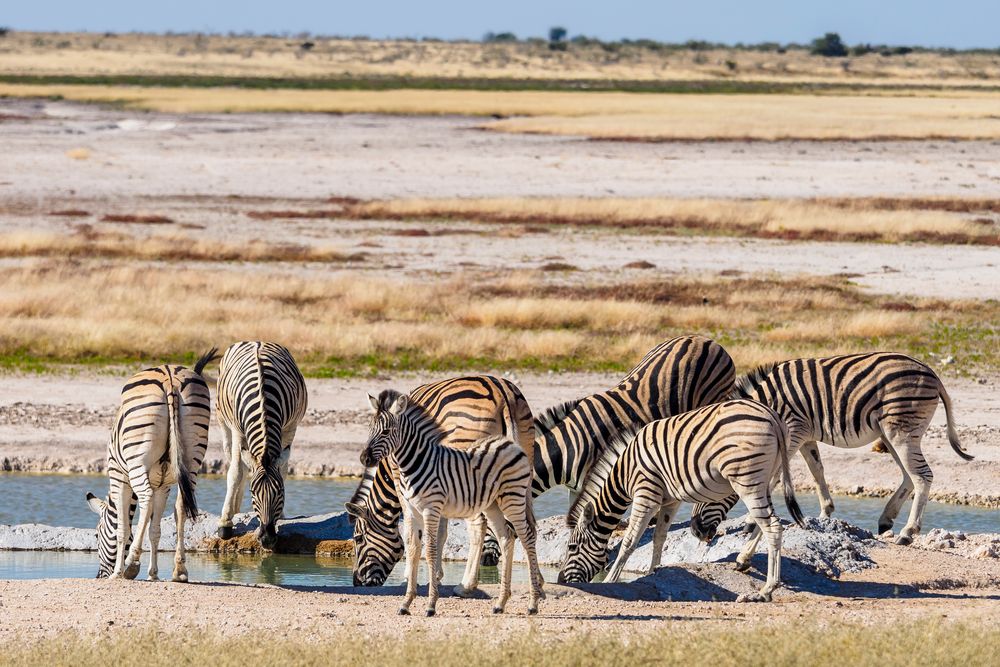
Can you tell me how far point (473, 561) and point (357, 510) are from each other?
1.21m

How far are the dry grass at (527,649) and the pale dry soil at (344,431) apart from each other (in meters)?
7.17

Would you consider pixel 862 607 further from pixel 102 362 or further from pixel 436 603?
pixel 102 362

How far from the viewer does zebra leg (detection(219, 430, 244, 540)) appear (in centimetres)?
1381

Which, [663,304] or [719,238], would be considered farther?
[719,238]

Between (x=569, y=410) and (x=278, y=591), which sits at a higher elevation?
(x=569, y=410)

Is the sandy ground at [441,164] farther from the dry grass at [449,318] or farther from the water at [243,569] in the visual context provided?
the water at [243,569]

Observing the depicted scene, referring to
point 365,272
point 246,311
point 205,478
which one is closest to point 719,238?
point 365,272

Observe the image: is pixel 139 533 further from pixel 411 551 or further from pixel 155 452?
pixel 411 551

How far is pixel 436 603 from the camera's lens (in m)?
10.5

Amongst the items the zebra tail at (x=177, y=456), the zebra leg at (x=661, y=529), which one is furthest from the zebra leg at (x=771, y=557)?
the zebra tail at (x=177, y=456)

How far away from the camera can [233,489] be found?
1394cm

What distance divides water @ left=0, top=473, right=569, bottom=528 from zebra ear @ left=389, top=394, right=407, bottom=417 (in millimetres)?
5506

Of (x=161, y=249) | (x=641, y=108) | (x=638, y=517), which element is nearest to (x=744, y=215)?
(x=161, y=249)

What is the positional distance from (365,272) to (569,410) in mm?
18943
